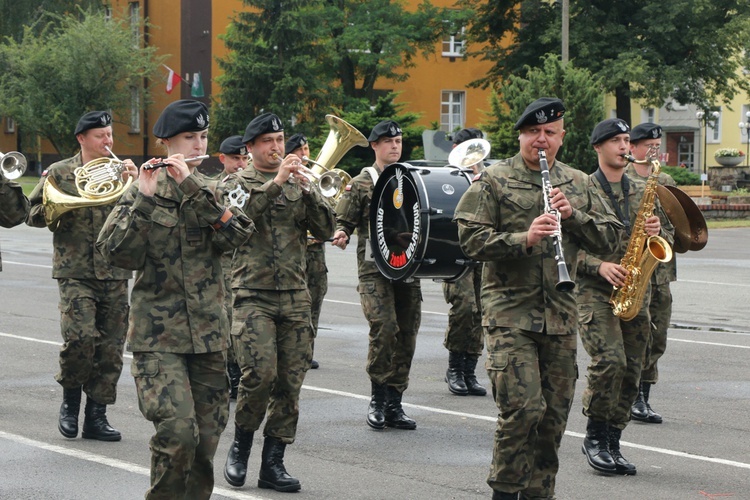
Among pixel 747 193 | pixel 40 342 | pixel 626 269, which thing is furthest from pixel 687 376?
pixel 747 193

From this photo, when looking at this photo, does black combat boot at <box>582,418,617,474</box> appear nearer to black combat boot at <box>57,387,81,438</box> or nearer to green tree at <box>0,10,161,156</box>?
black combat boot at <box>57,387,81,438</box>

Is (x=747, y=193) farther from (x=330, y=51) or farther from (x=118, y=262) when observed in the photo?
(x=118, y=262)

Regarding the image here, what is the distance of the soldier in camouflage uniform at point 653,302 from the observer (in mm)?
9141

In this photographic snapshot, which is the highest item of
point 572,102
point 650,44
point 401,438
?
point 650,44

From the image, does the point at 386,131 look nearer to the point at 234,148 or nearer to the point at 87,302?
the point at 234,148

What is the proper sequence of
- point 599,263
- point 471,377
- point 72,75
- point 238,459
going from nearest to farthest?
point 238,459 → point 599,263 → point 471,377 → point 72,75

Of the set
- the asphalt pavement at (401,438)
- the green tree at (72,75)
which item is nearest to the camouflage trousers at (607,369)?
the asphalt pavement at (401,438)

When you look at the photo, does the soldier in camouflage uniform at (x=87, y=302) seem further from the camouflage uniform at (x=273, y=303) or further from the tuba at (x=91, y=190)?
the camouflage uniform at (x=273, y=303)

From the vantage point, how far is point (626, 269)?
7.93 m

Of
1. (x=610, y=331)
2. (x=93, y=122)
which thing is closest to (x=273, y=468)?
(x=610, y=331)

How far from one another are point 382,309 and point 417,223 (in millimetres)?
831

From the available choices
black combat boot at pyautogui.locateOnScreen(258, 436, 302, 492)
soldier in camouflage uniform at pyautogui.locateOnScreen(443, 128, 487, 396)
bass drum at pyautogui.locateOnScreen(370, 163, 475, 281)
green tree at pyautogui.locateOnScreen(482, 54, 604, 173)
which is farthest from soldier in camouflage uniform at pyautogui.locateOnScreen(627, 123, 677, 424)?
green tree at pyautogui.locateOnScreen(482, 54, 604, 173)

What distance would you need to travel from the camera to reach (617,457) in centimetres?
784

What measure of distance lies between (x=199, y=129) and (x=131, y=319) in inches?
38.8
